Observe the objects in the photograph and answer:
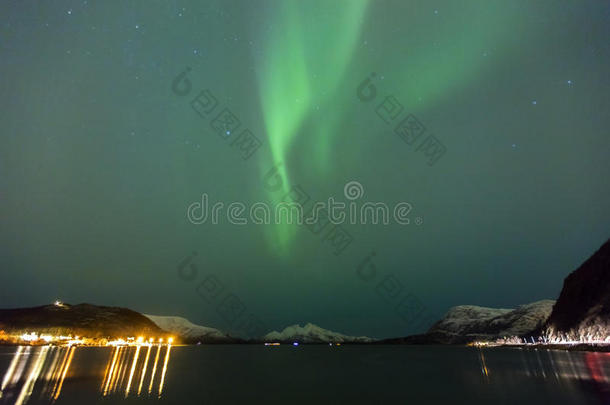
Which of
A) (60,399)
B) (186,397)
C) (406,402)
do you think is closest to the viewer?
(60,399)

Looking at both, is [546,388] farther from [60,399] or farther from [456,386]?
[60,399]

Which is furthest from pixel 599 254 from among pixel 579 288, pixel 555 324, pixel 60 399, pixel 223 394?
pixel 60 399

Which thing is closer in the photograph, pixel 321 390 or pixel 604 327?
pixel 321 390

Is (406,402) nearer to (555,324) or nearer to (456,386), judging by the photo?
(456,386)

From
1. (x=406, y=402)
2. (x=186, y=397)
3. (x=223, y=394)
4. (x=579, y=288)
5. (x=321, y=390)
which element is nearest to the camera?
(x=406, y=402)

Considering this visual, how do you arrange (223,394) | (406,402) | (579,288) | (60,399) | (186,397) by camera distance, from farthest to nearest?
(579,288) → (223,394) → (186,397) → (406,402) → (60,399)

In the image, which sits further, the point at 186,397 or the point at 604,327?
the point at 604,327

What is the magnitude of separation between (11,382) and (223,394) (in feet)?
76.1

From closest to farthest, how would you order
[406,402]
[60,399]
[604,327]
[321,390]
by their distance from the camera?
1. [60,399]
2. [406,402]
3. [321,390]
4. [604,327]

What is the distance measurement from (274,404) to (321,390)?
39.1 ft

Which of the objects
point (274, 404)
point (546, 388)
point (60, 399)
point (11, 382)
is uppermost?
point (11, 382)

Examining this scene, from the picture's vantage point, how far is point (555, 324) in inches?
6516

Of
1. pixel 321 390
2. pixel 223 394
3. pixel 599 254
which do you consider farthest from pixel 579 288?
pixel 223 394

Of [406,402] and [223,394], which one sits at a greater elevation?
[223,394]
